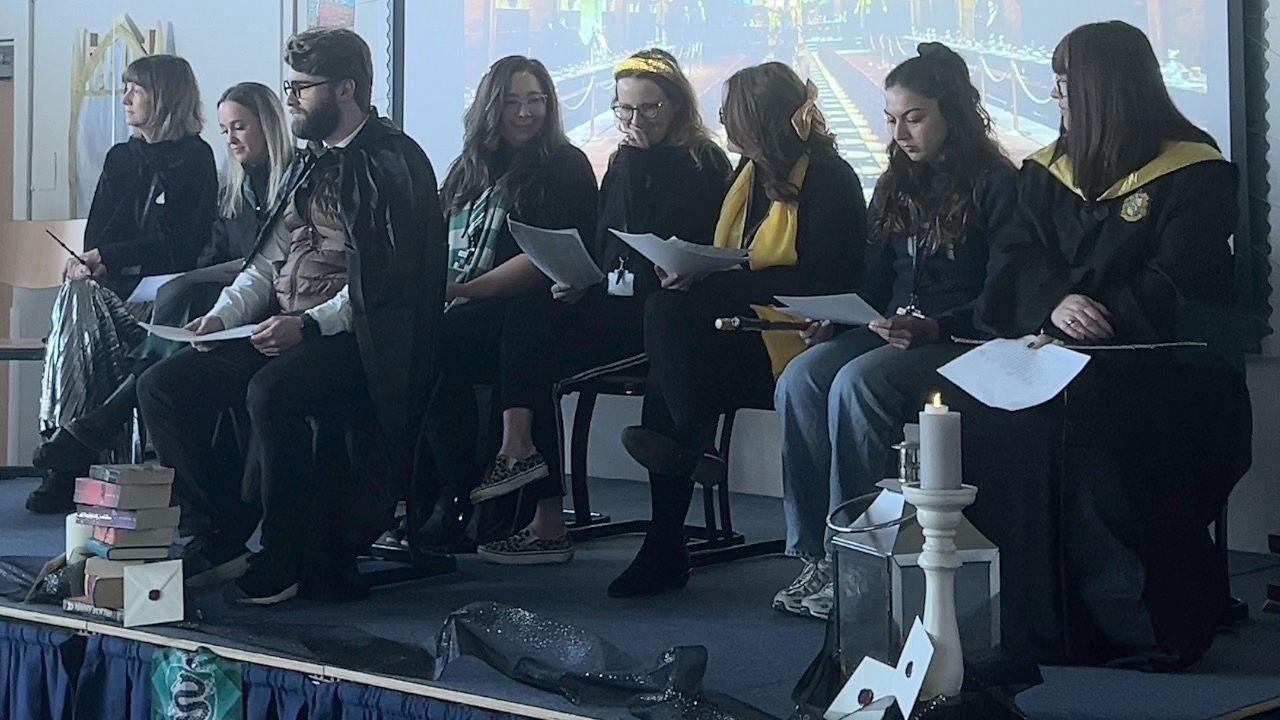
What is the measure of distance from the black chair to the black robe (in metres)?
0.85

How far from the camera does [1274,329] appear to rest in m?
3.00

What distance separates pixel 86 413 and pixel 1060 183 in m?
2.37

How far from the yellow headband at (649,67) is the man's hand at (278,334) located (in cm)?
84

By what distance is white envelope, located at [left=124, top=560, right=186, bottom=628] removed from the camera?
239cm

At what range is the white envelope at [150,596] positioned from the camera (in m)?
2.39

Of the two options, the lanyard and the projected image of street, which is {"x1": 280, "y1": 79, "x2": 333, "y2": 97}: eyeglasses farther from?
the projected image of street

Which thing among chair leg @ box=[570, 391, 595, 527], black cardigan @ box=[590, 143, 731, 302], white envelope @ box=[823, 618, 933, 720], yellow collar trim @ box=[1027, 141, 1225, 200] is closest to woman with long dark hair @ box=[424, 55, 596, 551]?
black cardigan @ box=[590, 143, 731, 302]

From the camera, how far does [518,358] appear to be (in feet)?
9.90

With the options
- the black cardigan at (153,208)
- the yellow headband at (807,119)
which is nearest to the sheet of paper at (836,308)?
the yellow headband at (807,119)

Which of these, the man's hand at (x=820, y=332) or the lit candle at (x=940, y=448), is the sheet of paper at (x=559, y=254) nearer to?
the man's hand at (x=820, y=332)

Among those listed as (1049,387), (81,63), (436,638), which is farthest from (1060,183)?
(81,63)

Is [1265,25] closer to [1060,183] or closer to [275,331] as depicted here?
[1060,183]

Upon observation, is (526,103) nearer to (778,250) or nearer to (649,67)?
(649,67)

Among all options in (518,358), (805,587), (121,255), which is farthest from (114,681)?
(121,255)
